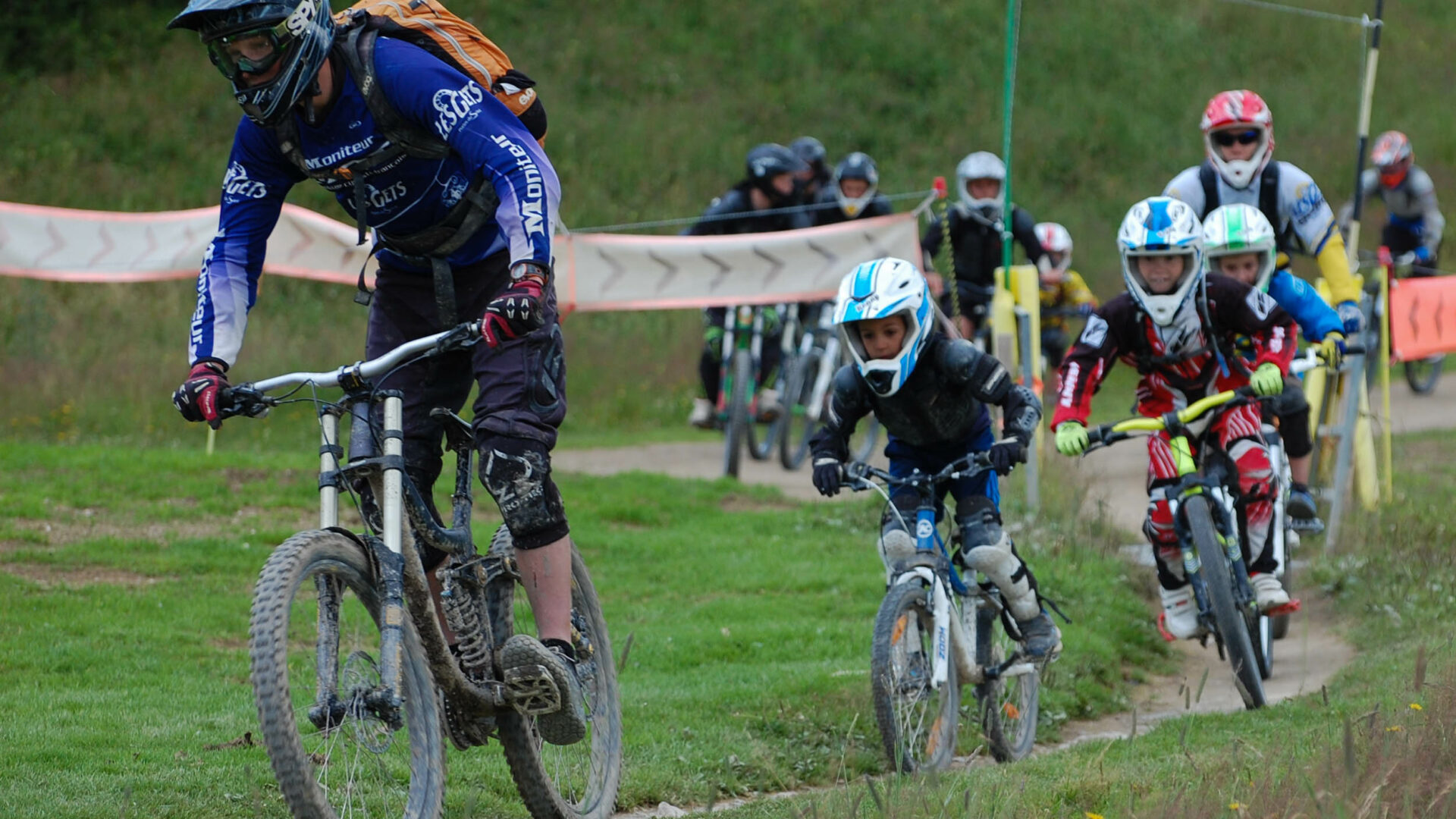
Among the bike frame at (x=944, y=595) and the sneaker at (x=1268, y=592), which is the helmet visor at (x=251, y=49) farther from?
the sneaker at (x=1268, y=592)

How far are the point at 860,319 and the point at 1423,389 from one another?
15.3 meters

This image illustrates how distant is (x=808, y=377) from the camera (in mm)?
14008

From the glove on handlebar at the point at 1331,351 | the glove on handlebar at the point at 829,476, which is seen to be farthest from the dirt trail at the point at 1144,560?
the glove on handlebar at the point at 1331,351

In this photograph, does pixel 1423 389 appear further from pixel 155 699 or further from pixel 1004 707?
pixel 155 699

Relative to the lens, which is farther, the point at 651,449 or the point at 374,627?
the point at 651,449

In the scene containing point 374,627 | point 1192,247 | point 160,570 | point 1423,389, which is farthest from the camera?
point 1423,389

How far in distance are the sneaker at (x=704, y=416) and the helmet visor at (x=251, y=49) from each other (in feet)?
30.3

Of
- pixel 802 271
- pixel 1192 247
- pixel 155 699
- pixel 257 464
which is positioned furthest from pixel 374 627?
pixel 802 271

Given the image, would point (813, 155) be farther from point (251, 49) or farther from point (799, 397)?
point (251, 49)

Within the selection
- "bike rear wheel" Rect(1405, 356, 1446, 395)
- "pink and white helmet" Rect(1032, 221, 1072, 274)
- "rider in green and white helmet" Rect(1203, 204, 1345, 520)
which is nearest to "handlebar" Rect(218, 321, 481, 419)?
"rider in green and white helmet" Rect(1203, 204, 1345, 520)

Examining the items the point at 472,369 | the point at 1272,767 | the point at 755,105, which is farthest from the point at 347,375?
the point at 755,105

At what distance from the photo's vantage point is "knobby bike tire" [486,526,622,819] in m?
4.96

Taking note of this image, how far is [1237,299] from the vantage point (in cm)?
774

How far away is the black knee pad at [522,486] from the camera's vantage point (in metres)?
4.81
